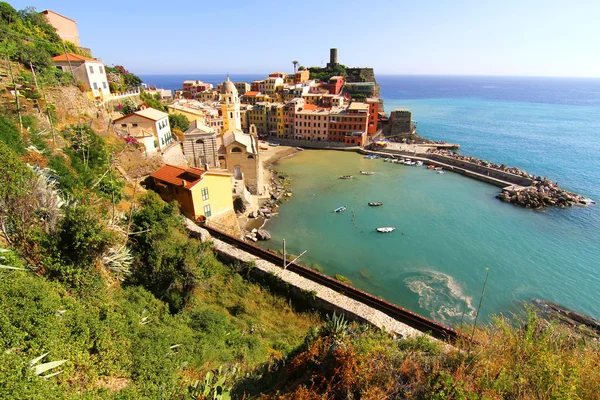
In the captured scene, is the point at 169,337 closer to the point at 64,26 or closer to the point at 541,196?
the point at 541,196

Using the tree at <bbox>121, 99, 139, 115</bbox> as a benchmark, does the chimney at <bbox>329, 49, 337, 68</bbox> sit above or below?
above

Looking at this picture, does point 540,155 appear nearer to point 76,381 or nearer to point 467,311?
point 467,311

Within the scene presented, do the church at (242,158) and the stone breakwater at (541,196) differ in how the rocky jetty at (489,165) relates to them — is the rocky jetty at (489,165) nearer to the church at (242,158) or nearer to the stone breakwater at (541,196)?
the stone breakwater at (541,196)

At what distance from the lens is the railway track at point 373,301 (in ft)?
37.6

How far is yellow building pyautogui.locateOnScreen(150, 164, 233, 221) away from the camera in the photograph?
17562mm

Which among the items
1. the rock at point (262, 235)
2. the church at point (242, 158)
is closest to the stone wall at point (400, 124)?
the church at point (242, 158)

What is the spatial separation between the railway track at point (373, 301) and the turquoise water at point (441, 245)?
5.40m

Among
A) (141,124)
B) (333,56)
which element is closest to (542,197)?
(141,124)

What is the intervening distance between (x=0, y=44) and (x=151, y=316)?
22.5m

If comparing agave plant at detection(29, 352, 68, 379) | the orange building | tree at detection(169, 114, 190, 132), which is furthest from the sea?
tree at detection(169, 114, 190, 132)

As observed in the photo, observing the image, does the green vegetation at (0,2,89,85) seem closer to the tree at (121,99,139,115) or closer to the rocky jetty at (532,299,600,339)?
the tree at (121,99,139,115)

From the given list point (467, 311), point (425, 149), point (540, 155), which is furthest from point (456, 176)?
point (467, 311)

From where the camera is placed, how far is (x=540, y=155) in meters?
48.3

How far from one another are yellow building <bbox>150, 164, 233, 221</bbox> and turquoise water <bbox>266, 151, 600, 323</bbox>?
6060 millimetres
